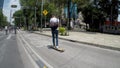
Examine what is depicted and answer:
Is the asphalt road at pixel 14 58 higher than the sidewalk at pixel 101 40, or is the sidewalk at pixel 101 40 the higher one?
the sidewalk at pixel 101 40

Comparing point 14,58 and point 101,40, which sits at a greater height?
point 101,40

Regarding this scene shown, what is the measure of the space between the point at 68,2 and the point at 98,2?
640cm

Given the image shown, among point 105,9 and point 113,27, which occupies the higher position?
point 105,9

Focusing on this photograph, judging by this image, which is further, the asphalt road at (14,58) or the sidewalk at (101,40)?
the sidewalk at (101,40)

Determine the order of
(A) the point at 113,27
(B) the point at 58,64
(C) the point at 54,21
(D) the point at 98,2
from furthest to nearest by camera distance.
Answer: (D) the point at 98,2, (A) the point at 113,27, (C) the point at 54,21, (B) the point at 58,64

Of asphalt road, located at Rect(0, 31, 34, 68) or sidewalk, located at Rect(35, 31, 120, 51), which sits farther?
sidewalk, located at Rect(35, 31, 120, 51)

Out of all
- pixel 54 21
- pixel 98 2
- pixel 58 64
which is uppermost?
pixel 98 2

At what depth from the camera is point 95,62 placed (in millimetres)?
11172

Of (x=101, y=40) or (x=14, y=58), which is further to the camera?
Answer: (x=101, y=40)

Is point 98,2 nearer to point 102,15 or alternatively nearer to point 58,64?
point 102,15

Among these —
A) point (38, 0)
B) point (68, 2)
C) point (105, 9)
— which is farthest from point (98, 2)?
point (38, 0)

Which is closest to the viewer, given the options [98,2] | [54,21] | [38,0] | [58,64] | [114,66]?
[114,66]

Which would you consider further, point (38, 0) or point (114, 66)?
point (38, 0)

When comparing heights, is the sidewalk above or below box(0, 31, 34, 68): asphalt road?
above
